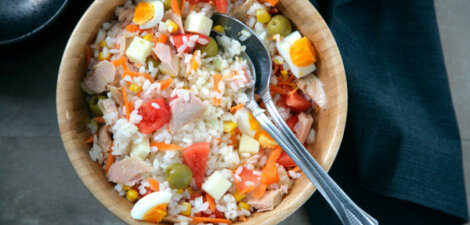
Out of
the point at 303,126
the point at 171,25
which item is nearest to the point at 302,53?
the point at 303,126

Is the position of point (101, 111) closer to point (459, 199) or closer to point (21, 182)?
point (21, 182)

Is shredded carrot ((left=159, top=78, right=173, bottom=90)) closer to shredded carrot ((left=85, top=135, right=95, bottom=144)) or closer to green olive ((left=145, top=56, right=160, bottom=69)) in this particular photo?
green olive ((left=145, top=56, right=160, bottom=69))

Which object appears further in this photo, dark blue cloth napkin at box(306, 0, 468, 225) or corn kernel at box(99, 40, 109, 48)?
dark blue cloth napkin at box(306, 0, 468, 225)

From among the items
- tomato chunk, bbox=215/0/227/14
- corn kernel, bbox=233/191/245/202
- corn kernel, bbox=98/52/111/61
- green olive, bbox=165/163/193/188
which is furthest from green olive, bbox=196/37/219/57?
corn kernel, bbox=233/191/245/202

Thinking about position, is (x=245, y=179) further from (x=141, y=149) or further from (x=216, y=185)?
(x=141, y=149)

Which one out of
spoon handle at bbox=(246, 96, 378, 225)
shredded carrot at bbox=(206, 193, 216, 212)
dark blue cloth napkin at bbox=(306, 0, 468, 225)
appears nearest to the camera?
spoon handle at bbox=(246, 96, 378, 225)

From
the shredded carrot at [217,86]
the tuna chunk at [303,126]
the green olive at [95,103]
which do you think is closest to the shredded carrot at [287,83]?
the tuna chunk at [303,126]
